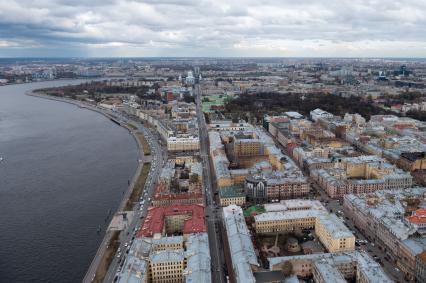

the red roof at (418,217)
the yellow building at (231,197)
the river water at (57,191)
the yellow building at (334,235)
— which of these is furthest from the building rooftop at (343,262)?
the river water at (57,191)

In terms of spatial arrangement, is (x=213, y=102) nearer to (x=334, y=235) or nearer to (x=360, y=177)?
(x=360, y=177)

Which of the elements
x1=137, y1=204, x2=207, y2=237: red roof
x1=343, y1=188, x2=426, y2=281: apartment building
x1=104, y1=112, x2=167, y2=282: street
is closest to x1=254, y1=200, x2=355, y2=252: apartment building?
x1=343, y1=188, x2=426, y2=281: apartment building

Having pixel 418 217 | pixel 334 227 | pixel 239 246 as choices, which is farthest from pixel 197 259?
pixel 418 217

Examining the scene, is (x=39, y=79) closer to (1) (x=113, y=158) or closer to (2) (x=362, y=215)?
(1) (x=113, y=158)

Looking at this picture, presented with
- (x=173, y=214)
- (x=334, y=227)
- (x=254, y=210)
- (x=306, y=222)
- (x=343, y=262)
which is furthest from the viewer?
(x=254, y=210)

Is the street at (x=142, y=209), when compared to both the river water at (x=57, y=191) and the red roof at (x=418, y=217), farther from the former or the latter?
the red roof at (x=418, y=217)

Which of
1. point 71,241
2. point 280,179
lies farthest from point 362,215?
point 71,241

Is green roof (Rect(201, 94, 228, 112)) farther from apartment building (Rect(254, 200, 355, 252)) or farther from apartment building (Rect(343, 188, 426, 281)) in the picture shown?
apartment building (Rect(343, 188, 426, 281))
